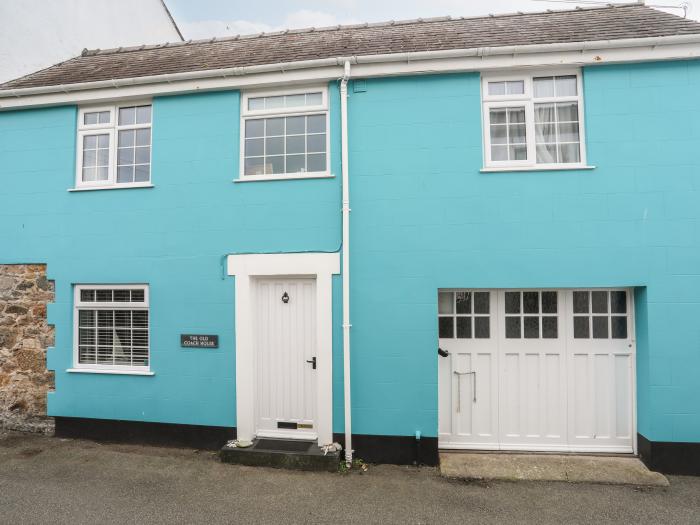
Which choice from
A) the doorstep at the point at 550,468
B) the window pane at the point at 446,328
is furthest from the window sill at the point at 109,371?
the doorstep at the point at 550,468

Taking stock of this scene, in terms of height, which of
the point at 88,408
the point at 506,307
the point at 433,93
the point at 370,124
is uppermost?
the point at 433,93

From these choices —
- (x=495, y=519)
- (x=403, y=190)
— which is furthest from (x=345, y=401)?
(x=403, y=190)

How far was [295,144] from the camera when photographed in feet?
17.9

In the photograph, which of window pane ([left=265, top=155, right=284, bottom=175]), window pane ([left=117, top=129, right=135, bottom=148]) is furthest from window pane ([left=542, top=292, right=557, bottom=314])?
window pane ([left=117, top=129, right=135, bottom=148])

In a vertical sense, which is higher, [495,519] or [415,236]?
[415,236]

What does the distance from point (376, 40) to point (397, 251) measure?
347 centimetres

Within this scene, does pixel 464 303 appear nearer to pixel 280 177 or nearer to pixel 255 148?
pixel 280 177

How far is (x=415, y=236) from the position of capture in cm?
502

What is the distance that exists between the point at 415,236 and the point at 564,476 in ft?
10.9

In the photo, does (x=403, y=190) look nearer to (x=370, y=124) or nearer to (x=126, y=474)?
(x=370, y=124)

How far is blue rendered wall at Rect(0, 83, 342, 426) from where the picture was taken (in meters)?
5.25

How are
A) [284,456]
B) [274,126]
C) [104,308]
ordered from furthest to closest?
[104,308], [274,126], [284,456]

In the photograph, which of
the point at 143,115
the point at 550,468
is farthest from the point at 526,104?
the point at 143,115

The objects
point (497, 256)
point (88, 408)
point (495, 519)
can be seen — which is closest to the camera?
point (495, 519)
